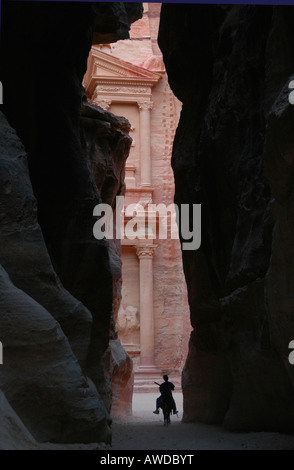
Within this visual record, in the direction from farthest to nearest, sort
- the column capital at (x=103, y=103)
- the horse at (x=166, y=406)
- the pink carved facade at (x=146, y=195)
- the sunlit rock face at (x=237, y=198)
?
the column capital at (x=103, y=103), the pink carved facade at (x=146, y=195), the horse at (x=166, y=406), the sunlit rock face at (x=237, y=198)

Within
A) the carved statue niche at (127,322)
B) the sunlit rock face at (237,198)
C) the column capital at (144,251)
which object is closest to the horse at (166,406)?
the sunlit rock face at (237,198)

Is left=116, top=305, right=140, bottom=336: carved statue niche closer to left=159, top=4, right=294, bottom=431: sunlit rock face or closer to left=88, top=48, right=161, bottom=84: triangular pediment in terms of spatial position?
left=88, top=48, right=161, bottom=84: triangular pediment

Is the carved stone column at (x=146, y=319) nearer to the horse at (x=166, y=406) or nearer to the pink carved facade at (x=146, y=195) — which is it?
the pink carved facade at (x=146, y=195)

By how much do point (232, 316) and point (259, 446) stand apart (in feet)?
9.08

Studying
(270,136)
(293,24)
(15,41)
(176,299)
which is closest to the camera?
(270,136)

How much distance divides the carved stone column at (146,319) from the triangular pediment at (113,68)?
6877mm

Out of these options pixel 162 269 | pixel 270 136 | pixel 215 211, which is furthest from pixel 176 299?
pixel 270 136

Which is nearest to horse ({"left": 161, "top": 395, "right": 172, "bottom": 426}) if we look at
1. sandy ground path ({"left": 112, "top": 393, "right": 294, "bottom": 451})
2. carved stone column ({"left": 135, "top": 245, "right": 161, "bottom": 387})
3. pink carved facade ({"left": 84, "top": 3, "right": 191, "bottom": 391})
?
sandy ground path ({"left": 112, "top": 393, "right": 294, "bottom": 451})

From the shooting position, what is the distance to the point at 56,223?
1051cm

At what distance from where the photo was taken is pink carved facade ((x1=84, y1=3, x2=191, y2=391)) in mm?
23297

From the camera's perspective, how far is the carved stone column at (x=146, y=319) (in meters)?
22.5

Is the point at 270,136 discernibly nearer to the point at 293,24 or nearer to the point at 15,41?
the point at 293,24

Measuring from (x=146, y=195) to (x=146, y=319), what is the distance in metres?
4.94
